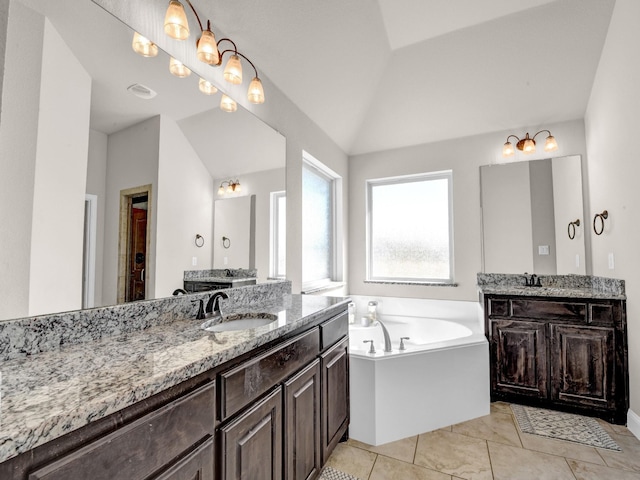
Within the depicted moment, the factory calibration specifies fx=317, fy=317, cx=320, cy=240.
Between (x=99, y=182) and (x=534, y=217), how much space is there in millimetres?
3508

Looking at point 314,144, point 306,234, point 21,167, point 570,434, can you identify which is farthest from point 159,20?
point 570,434

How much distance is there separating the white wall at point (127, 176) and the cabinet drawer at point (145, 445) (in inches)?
25.1

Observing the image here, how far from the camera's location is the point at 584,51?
2.60 meters

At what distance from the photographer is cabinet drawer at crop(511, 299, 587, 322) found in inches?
95.4

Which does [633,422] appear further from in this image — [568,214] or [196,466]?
[196,466]

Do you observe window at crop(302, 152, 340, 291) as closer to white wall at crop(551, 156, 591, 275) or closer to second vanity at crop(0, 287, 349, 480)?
second vanity at crop(0, 287, 349, 480)

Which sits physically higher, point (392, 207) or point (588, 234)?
point (392, 207)

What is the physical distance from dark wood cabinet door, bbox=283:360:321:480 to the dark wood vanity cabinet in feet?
5.85

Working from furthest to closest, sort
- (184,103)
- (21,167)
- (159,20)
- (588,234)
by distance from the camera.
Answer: (588,234), (184,103), (159,20), (21,167)

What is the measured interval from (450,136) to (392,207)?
1.00 metres

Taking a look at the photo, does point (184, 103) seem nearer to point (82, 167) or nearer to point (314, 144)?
point (82, 167)

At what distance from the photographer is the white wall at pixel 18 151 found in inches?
37.9

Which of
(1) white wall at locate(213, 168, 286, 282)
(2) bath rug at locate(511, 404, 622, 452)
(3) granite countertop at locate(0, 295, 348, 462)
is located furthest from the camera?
(1) white wall at locate(213, 168, 286, 282)

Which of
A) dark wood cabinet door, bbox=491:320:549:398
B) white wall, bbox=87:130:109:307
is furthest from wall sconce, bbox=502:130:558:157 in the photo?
white wall, bbox=87:130:109:307
